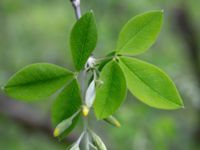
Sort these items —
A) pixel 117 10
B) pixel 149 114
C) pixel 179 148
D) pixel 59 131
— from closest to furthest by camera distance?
pixel 59 131 → pixel 149 114 → pixel 179 148 → pixel 117 10

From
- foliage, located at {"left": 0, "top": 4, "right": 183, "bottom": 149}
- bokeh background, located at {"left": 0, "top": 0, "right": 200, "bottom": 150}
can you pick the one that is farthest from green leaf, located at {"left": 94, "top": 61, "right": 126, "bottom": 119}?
bokeh background, located at {"left": 0, "top": 0, "right": 200, "bottom": 150}

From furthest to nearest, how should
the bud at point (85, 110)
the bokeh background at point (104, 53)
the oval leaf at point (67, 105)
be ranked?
the bokeh background at point (104, 53) < the oval leaf at point (67, 105) < the bud at point (85, 110)

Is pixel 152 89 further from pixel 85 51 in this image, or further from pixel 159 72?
pixel 85 51

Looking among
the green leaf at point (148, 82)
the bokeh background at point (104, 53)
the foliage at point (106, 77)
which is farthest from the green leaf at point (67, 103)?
the bokeh background at point (104, 53)

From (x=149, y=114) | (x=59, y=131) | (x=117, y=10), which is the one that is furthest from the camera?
(x=117, y=10)

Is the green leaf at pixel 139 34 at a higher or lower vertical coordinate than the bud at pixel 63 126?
higher

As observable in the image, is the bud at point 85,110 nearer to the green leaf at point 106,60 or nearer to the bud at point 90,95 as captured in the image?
the bud at point 90,95

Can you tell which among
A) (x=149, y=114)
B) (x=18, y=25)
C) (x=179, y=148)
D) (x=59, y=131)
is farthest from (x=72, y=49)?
(x=18, y=25)
